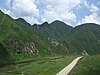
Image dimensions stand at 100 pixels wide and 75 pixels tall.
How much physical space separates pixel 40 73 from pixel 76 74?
495 inches

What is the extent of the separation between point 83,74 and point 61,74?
444 inches

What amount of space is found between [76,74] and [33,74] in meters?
14.5

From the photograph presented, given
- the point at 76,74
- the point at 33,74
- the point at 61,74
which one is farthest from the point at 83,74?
the point at 33,74

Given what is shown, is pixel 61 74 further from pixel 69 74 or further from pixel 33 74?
pixel 33 74

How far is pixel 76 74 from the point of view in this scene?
3558 inches

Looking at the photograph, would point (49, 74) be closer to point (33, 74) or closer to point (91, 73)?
point (33, 74)

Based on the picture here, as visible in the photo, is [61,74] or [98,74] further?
[98,74]

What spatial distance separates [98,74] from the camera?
96.6 m

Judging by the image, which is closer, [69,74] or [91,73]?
[69,74]

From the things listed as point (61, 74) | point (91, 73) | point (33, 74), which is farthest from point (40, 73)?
point (91, 73)

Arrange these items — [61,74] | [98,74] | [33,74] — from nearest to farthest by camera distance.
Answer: [61,74], [33,74], [98,74]

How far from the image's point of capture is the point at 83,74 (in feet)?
302

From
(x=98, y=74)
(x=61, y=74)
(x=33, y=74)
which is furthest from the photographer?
(x=98, y=74)

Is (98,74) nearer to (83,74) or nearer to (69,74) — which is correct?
(83,74)
